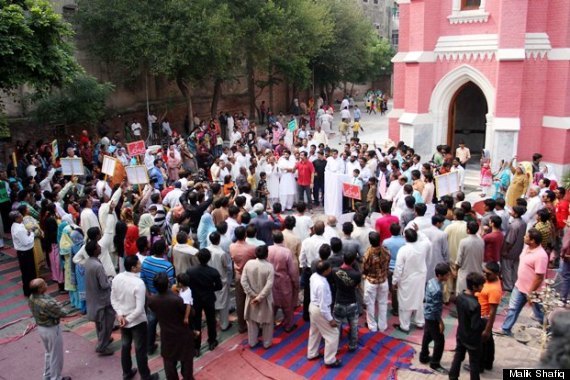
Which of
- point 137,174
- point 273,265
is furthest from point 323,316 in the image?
point 137,174

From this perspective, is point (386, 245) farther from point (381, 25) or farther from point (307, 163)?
point (381, 25)

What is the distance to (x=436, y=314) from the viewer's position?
629 cm

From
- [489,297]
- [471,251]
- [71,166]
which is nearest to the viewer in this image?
[489,297]

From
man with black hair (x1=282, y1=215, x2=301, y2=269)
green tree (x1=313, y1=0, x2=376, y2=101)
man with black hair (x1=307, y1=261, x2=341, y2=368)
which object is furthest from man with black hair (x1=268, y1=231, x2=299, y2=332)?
green tree (x1=313, y1=0, x2=376, y2=101)

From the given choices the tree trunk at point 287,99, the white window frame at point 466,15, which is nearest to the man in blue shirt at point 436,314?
the white window frame at point 466,15

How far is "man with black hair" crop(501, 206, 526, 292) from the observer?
839 centimetres

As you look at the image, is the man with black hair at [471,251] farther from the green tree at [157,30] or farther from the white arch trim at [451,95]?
the green tree at [157,30]

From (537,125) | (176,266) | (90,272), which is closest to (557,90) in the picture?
(537,125)

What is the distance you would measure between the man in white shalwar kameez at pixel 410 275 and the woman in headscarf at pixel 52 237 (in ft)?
19.1

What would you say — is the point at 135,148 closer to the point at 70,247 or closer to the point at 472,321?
the point at 70,247

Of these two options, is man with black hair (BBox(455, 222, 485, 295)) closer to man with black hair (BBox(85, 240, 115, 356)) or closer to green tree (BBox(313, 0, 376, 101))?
man with black hair (BBox(85, 240, 115, 356))

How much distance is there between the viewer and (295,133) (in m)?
20.4

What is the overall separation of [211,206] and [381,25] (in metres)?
42.3

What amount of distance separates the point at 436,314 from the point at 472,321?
59 centimetres
